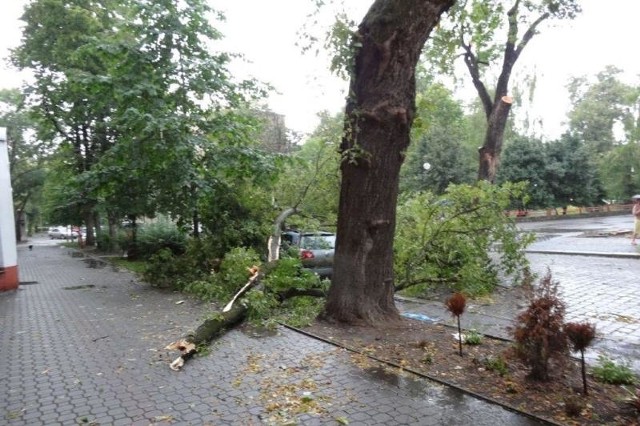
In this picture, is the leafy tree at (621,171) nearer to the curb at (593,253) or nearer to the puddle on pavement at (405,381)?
the curb at (593,253)

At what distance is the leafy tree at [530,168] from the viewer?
106 feet

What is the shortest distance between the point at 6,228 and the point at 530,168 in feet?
97.9

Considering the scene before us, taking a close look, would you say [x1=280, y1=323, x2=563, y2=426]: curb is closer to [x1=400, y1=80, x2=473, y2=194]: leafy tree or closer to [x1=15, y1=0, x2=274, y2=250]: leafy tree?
[x1=15, y1=0, x2=274, y2=250]: leafy tree

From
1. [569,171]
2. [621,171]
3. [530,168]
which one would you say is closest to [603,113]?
[621,171]

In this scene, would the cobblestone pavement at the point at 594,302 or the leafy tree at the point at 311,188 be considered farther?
the leafy tree at the point at 311,188

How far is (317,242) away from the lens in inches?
450

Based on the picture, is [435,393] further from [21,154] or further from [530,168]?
[21,154]

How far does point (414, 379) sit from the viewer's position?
5035 millimetres

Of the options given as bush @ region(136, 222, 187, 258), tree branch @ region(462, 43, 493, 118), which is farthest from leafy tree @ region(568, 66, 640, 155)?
bush @ region(136, 222, 187, 258)

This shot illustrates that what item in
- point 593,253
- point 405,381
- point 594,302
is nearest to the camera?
point 405,381

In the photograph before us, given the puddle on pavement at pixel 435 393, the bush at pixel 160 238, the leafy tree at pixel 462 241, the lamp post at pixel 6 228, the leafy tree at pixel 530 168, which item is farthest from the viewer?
the leafy tree at pixel 530 168

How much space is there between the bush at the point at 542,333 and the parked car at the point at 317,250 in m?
6.40

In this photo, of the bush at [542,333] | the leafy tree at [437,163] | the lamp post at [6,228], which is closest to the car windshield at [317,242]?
the bush at [542,333]

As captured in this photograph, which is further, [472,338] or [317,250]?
[317,250]
